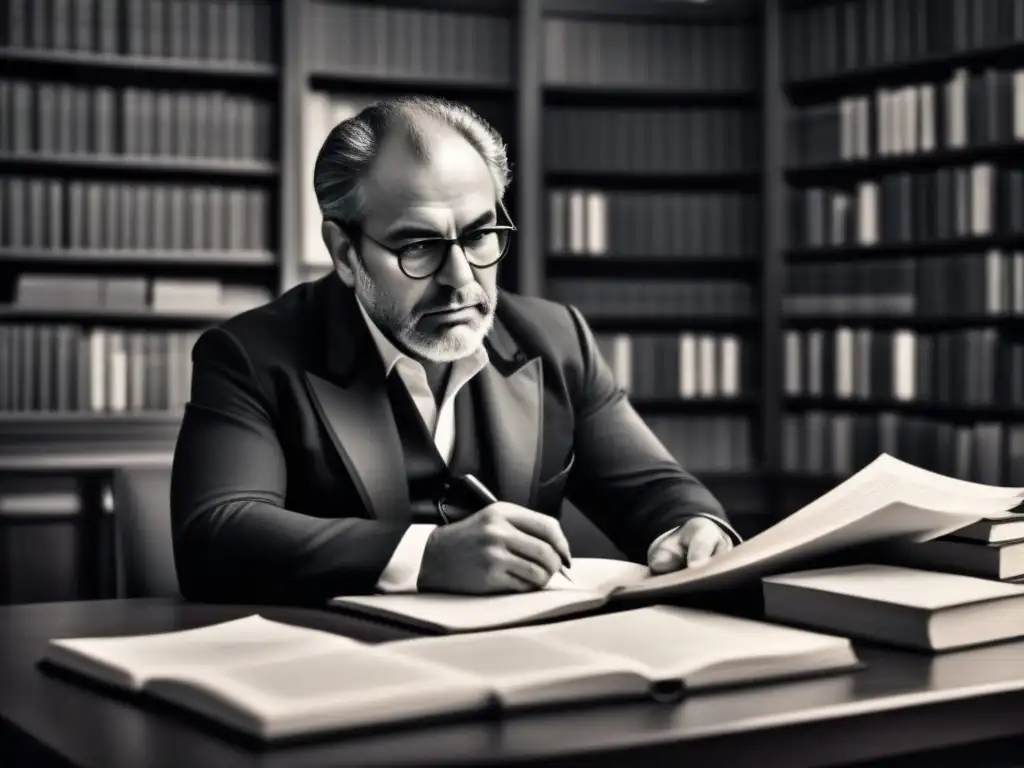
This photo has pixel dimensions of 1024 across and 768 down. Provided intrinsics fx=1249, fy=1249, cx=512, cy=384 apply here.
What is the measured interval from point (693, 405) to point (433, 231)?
10.3 ft

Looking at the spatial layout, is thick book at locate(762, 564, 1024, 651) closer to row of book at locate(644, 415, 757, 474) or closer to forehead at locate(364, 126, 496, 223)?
forehead at locate(364, 126, 496, 223)

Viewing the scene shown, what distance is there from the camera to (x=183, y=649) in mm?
846

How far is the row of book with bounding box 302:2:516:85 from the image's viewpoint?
4027 millimetres

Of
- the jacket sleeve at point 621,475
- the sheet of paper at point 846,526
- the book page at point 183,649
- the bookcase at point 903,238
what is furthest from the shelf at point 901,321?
the book page at point 183,649

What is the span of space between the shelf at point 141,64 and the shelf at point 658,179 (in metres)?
1.03

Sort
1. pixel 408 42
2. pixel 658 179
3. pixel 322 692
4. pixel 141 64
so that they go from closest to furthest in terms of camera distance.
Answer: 1. pixel 322 692
2. pixel 141 64
3. pixel 408 42
4. pixel 658 179

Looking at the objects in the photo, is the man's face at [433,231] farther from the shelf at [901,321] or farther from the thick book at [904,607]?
→ the shelf at [901,321]

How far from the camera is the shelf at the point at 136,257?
3.85 meters

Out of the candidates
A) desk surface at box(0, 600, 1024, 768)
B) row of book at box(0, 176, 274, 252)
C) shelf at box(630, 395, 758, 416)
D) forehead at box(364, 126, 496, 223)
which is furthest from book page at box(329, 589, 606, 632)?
shelf at box(630, 395, 758, 416)

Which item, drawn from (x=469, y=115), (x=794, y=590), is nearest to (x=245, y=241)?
(x=469, y=115)

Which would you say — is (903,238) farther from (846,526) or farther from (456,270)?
(846,526)

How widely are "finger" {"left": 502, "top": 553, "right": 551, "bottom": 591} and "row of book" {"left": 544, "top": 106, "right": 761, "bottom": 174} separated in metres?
3.27

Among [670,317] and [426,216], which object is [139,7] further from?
[426,216]

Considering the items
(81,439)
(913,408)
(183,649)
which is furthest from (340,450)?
(913,408)
